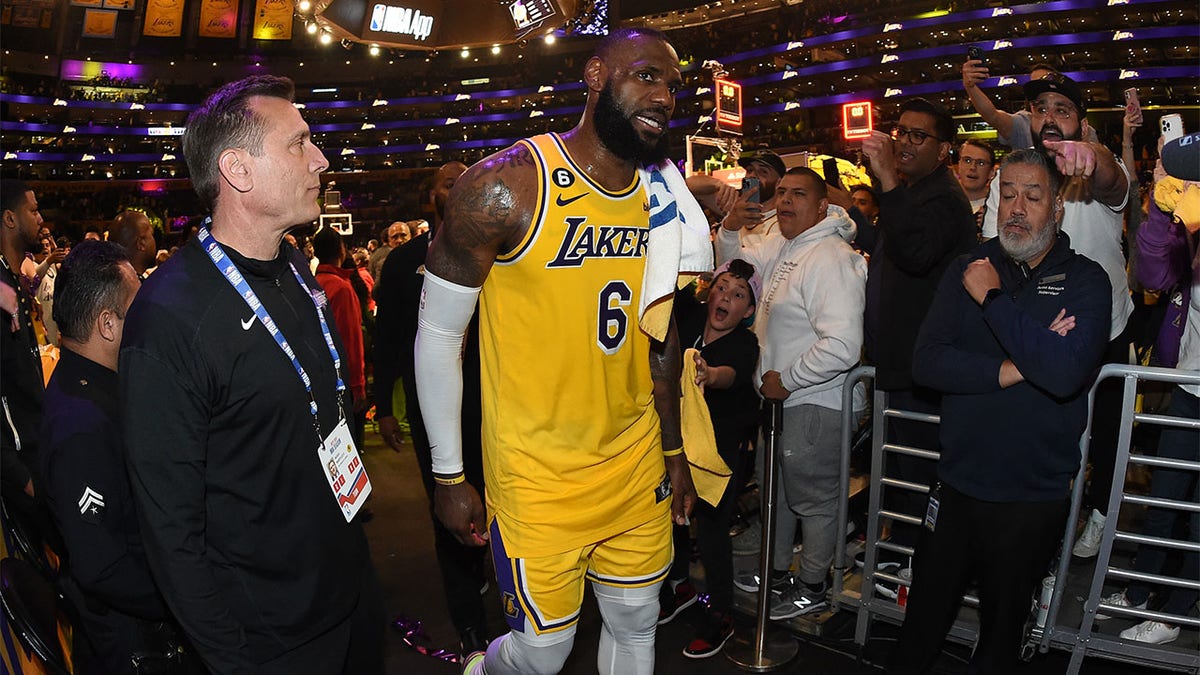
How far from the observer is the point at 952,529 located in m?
3.19

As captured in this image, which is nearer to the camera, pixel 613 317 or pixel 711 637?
pixel 613 317

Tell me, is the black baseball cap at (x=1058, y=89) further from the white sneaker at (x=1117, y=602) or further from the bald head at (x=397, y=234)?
the bald head at (x=397, y=234)

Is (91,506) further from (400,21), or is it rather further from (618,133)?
(400,21)

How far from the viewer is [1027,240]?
304cm

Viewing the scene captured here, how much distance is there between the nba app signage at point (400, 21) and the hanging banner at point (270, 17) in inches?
997

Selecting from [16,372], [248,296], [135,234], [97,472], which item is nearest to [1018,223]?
[248,296]

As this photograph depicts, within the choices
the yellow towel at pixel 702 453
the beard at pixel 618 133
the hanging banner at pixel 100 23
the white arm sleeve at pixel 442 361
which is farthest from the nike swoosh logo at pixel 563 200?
the hanging banner at pixel 100 23

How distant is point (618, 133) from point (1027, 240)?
5.01 ft

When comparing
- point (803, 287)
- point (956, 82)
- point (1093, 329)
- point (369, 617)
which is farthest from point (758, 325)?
point (956, 82)

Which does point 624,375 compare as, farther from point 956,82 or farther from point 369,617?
point 956,82

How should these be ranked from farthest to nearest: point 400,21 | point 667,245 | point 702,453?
point 400,21, point 702,453, point 667,245

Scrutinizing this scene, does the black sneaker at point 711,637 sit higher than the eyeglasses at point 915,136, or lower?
lower

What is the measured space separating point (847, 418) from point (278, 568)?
2.75m

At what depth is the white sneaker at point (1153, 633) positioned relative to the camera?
3.52 meters
